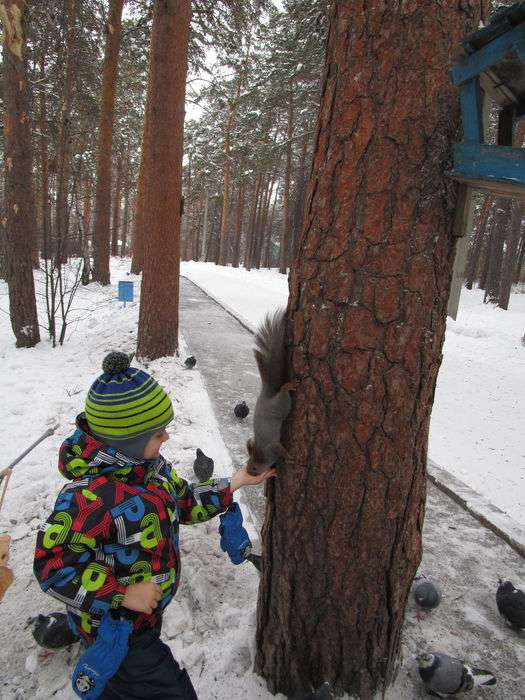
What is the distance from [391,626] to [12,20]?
9062mm

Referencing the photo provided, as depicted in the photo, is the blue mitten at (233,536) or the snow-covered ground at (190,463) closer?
the blue mitten at (233,536)

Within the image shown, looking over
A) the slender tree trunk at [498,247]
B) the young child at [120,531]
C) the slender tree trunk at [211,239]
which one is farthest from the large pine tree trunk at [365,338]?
the slender tree trunk at [211,239]

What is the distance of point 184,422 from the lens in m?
4.58

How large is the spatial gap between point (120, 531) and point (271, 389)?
0.74 meters

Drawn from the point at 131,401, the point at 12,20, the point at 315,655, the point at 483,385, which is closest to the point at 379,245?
the point at 131,401

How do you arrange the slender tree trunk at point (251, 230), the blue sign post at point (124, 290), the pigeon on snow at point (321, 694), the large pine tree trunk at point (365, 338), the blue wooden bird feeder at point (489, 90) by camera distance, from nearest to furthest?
the blue wooden bird feeder at point (489, 90)
the large pine tree trunk at point (365, 338)
the pigeon on snow at point (321, 694)
the blue sign post at point (124, 290)
the slender tree trunk at point (251, 230)

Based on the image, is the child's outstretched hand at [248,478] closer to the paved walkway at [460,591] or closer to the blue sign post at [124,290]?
the paved walkway at [460,591]

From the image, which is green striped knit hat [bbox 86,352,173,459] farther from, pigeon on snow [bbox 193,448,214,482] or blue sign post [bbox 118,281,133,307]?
blue sign post [bbox 118,281,133,307]

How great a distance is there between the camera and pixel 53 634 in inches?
79.7

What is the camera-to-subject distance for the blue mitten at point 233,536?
190 cm

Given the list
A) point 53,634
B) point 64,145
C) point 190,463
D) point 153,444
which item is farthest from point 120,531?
point 64,145

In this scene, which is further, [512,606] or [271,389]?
[512,606]

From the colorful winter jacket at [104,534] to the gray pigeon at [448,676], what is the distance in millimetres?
1189

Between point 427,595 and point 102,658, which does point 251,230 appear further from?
point 102,658
